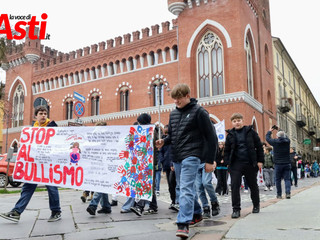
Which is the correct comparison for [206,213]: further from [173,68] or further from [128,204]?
[173,68]

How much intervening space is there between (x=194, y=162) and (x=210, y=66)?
20360 millimetres

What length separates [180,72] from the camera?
2461cm

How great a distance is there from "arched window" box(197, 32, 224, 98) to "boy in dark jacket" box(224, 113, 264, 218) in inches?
695

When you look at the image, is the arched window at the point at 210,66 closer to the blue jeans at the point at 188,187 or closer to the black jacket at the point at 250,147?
the black jacket at the point at 250,147

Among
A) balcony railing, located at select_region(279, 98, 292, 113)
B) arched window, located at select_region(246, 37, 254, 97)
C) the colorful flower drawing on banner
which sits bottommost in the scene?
the colorful flower drawing on banner

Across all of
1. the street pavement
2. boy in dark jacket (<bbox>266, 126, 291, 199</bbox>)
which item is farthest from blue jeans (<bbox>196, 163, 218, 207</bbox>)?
boy in dark jacket (<bbox>266, 126, 291, 199</bbox>)

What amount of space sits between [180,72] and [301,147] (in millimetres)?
26476

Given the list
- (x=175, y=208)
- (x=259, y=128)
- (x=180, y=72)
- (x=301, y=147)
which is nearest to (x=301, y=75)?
(x=301, y=147)

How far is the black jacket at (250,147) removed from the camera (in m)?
5.67

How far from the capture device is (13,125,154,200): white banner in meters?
5.01

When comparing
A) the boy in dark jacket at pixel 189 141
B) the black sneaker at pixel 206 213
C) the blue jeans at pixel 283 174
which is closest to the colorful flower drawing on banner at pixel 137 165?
the boy in dark jacket at pixel 189 141

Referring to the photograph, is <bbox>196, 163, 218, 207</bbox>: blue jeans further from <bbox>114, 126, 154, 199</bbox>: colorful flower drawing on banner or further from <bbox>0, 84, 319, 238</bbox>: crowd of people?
<bbox>114, 126, 154, 199</bbox>: colorful flower drawing on banner

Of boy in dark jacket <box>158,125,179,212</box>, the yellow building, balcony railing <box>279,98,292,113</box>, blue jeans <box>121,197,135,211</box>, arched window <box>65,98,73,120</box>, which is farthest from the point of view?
arched window <box>65,98,73,120</box>

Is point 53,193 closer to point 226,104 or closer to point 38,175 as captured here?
point 38,175
